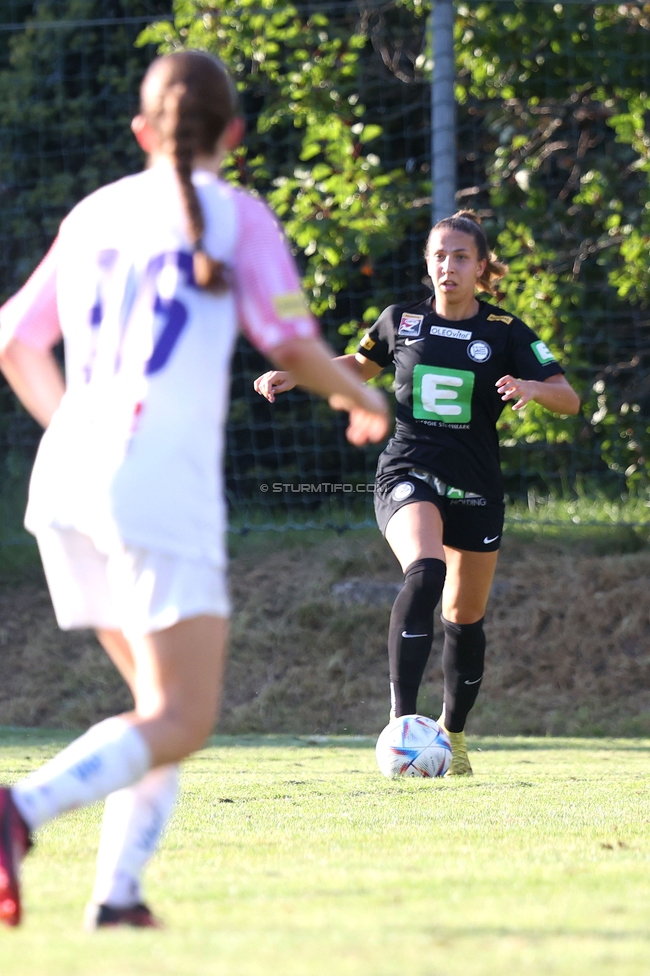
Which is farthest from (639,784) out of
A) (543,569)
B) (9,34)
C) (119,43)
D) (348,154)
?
(9,34)

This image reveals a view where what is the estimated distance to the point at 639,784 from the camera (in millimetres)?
5699

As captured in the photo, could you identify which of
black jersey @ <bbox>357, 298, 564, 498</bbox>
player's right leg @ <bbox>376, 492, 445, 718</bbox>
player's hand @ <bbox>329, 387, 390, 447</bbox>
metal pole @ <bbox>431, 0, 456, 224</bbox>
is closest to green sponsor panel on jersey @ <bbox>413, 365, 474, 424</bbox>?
black jersey @ <bbox>357, 298, 564, 498</bbox>

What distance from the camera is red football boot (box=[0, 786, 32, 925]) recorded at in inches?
99.0

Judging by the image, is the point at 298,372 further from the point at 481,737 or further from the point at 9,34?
the point at 9,34

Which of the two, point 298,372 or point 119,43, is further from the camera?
point 119,43

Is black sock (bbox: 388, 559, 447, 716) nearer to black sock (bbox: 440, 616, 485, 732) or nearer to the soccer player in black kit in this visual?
the soccer player in black kit

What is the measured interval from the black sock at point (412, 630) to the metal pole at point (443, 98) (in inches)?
209

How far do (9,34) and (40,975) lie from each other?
12.6 m

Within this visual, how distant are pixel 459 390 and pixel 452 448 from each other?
0.86 feet

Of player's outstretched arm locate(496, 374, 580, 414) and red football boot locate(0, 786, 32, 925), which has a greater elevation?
player's outstretched arm locate(496, 374, 580, 414)

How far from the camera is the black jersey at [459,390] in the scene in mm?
6074

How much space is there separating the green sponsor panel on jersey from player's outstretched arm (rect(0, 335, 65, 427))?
10.9 feet

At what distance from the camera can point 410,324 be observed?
6.31m

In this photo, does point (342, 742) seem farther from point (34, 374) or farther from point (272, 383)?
point (34, 374)
